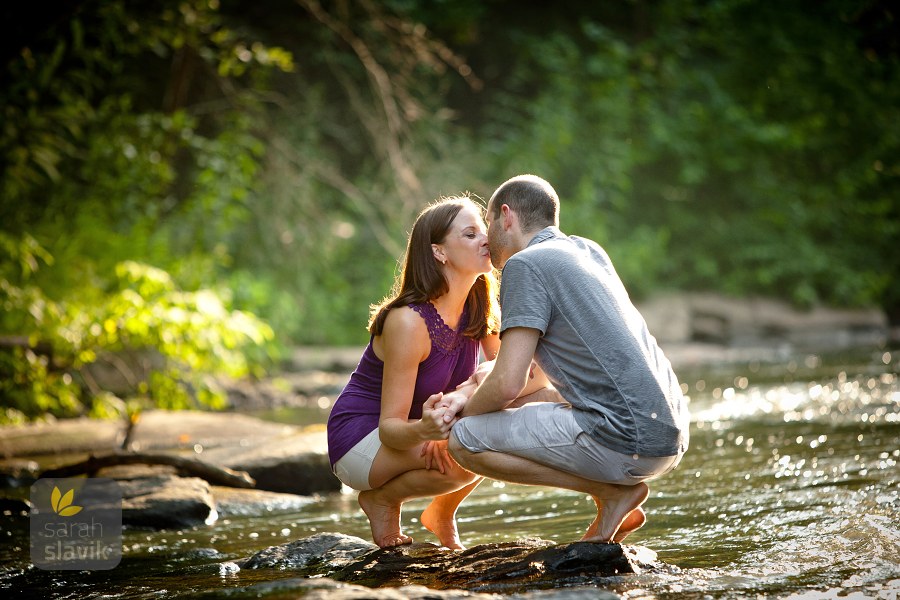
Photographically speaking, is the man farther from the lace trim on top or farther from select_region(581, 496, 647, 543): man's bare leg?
the lace trim on top

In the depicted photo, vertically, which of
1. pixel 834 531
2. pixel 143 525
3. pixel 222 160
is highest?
pixel 222 160

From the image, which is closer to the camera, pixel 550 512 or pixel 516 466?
pixel 516 466

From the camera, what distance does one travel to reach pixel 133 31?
8.17 metres

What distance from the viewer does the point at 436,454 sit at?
350 cm

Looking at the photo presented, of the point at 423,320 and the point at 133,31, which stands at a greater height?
the point at 133,31

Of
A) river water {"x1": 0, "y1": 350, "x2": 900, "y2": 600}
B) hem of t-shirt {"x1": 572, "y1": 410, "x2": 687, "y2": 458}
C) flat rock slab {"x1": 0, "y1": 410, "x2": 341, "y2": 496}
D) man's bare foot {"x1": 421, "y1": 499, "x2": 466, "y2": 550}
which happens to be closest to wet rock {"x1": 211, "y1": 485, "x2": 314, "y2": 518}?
river water {"x1": 0, "y1": 350, "x2": 900, "y2": 600}

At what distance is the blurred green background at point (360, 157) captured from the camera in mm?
7531

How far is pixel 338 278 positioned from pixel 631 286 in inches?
194

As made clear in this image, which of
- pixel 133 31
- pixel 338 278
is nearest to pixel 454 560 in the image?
pixel 133 31

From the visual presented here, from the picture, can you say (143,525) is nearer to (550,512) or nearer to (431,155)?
(550,512)

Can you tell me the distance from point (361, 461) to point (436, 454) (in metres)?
0.34

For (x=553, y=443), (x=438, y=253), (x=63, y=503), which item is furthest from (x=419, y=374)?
(x=63, y=503)

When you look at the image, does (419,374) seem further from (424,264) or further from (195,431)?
(195,431)

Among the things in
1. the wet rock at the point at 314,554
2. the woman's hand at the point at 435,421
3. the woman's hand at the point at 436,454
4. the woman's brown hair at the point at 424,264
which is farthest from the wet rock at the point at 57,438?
the woman's hand at the point at 435,421
